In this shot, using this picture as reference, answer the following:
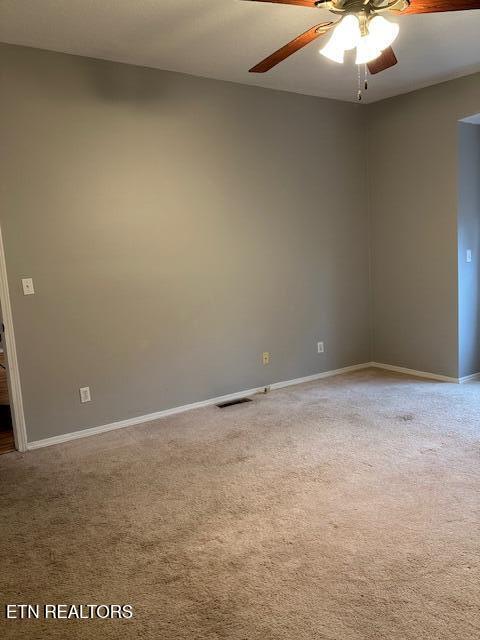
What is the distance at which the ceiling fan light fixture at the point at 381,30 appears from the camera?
7.33 feet

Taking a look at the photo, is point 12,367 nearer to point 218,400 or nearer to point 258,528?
point 218,400

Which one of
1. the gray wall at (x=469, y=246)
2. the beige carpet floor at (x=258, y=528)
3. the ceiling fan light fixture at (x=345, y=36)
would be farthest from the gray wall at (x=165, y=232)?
the ceiling fan light fixture at (x=345, y=36)

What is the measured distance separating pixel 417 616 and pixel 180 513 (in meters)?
1.23

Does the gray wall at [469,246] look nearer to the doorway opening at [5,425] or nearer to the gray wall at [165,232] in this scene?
the gray wall at [165,232]

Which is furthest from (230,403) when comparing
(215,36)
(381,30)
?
(381,30)

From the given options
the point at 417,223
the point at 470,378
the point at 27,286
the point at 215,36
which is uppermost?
the point at 215,36

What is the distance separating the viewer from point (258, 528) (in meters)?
2.43

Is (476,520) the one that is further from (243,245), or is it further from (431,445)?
(243,245)

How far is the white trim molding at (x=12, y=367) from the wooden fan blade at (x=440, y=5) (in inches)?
107

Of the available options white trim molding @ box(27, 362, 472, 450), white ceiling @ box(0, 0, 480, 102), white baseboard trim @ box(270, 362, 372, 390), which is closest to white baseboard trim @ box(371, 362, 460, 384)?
white trim molding @ box(27, 362, 472, 450)

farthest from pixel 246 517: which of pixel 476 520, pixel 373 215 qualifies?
pixel 373 215

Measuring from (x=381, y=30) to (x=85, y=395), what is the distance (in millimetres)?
2964

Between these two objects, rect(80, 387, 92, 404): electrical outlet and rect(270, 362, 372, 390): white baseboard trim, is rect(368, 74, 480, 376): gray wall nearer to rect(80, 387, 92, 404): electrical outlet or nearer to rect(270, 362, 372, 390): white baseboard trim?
rect(270, 362, 372, 390): white baseboard trim

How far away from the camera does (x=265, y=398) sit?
4.46 meters
